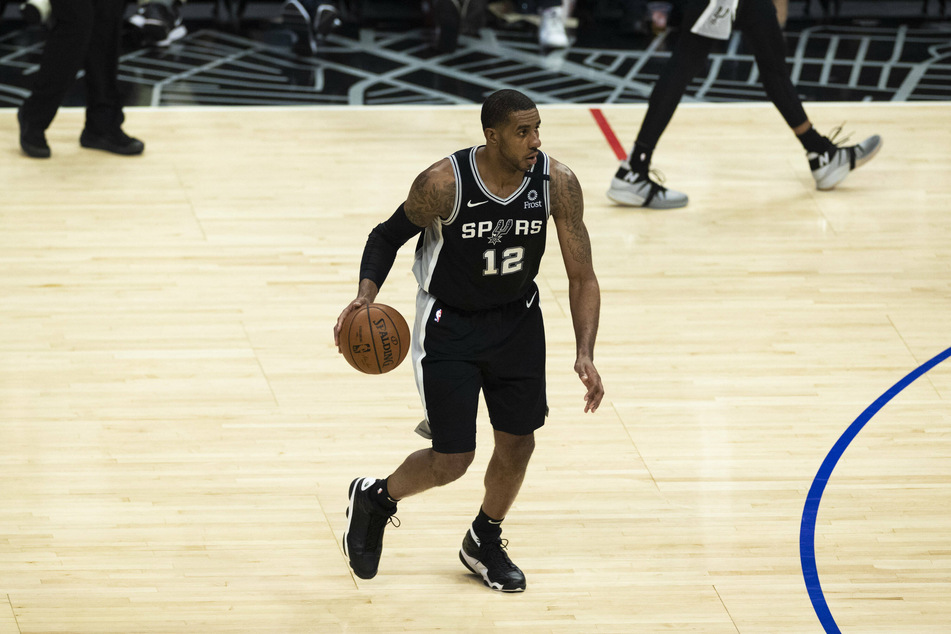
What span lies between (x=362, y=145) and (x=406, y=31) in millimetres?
2459

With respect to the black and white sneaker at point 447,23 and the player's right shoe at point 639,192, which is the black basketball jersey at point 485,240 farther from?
the black and white sneaker at point 447,23

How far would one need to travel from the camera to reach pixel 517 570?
12.3ft

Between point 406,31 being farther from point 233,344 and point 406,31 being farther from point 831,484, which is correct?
point 831,484

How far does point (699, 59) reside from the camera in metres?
6.34

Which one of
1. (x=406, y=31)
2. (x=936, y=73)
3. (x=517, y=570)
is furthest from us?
(x=406, y=31)

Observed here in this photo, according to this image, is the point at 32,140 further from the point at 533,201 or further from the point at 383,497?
the point at 533,201

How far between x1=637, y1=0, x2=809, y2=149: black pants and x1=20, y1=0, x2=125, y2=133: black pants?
9.84 feet

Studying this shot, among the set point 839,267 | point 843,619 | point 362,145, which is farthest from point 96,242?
point 843,619

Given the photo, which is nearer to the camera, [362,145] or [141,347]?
[141,347]

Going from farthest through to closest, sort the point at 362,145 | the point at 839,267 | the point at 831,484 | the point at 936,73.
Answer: the point at 936,73 < the point at 362,145 < the point at 839,267 < the point at 831,484

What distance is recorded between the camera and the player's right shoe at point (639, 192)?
A: 6.50 meters

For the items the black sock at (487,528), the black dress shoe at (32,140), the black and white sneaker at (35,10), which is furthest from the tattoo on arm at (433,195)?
the black and white sneaker at (35,10)

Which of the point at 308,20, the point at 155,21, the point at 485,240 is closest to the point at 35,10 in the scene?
the point at 155,21

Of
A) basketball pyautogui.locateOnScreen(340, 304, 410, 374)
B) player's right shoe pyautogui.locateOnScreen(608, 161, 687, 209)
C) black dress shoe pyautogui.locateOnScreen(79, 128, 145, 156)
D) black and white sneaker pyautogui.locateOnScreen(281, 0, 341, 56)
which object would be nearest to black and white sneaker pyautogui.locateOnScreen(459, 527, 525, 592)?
basketball pyautogui.locateOnScreen(340, 304, 410, 374)
